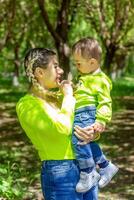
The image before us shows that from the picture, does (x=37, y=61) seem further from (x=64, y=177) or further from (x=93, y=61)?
(x=64, y=177)

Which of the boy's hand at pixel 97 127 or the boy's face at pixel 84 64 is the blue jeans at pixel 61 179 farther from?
the boy's face at pixel 84 64

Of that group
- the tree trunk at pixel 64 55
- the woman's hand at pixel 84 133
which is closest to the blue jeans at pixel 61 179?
the woman's hand at pixel 84 133

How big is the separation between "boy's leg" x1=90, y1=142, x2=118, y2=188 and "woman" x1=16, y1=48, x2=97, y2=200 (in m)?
0.39

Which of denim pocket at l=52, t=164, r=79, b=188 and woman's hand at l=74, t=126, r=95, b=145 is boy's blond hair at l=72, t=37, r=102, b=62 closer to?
woman's hand at l=74, t=126, r=95, b=145

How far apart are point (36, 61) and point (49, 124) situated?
45 cm

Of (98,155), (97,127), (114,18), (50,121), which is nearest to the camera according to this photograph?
(50,121)

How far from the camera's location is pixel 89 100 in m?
3.95

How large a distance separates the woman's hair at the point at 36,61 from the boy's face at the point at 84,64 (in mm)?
224

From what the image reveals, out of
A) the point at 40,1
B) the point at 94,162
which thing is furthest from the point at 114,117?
the point at 94,162

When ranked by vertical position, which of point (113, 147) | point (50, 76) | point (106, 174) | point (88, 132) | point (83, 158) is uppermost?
point (50, 76)

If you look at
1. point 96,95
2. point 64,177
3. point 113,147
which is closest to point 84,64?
point 96,95

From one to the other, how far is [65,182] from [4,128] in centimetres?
1109

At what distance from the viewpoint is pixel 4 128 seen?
14.8 m

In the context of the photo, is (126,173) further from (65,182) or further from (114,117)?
(114,117)
